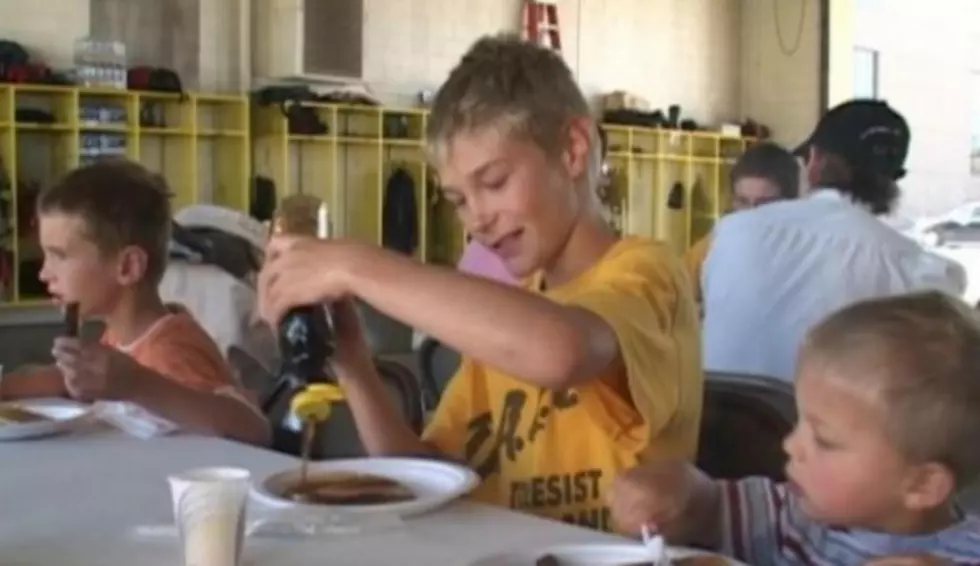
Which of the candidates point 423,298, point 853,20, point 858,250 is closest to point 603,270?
point 423,298

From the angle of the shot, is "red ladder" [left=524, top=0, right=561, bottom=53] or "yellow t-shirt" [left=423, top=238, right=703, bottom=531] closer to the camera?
"yellow t-shirt" [left=423, top=238, right=703, bottom=531]

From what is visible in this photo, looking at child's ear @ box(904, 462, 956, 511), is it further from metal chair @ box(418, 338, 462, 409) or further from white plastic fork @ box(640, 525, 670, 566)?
metal chair @ box(418, 338, 462, 409)

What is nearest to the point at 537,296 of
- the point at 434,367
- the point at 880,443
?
the point at 880,443

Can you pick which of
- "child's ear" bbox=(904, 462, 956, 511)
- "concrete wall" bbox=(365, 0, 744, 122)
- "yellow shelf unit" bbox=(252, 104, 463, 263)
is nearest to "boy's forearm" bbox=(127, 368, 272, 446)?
"child's ear" bbox=(904, 462, 956, 511)

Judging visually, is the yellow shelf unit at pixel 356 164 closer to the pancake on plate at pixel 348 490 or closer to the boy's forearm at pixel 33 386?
the boy's forearm at pixel 33 386

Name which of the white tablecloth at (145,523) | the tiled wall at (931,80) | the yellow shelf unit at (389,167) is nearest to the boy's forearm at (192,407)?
the white tablecloth at (145,523)

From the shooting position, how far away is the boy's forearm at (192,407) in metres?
2.09

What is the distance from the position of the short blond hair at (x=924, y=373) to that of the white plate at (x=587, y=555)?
271 millimetres

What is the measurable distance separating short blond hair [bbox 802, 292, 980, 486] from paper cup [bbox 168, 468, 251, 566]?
64 cm

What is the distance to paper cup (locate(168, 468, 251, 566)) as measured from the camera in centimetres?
121

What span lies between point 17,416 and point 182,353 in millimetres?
377

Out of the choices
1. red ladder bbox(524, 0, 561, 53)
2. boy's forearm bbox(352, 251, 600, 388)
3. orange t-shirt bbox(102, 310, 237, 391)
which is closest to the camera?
boy's forearm bbox(352, 251, 600, 388)

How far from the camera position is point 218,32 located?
716 cm

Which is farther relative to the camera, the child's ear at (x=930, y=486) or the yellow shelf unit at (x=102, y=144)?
the yellow shelf unit at (x=102, y=144)
